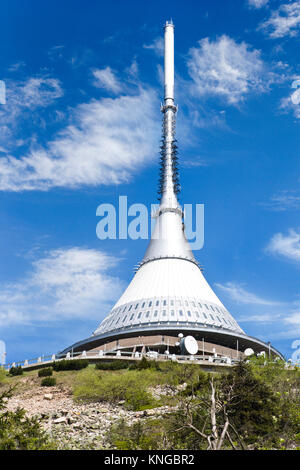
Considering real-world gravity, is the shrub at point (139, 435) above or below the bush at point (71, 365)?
below

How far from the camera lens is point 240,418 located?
89.5ft

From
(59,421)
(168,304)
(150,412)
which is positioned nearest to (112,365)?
(150,412)

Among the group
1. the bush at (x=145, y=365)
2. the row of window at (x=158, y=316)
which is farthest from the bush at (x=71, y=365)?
the row of window at (x=158, y=316)

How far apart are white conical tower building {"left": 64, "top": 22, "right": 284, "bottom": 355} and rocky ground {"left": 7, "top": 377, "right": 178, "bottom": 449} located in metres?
17.6

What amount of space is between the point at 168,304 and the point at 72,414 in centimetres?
2907

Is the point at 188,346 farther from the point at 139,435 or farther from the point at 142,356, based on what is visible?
the point at 139,435

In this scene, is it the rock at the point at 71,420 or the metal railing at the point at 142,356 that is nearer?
the rock at the point at 71,420

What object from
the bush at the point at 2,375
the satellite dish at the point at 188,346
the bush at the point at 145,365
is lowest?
the bush at the point at 2,375

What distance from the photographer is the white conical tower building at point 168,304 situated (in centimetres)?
5688

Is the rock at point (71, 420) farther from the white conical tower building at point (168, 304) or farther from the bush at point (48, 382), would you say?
the white conical tower building at point (168, 304)

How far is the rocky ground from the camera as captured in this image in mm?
27703

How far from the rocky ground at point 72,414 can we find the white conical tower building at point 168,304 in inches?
693
